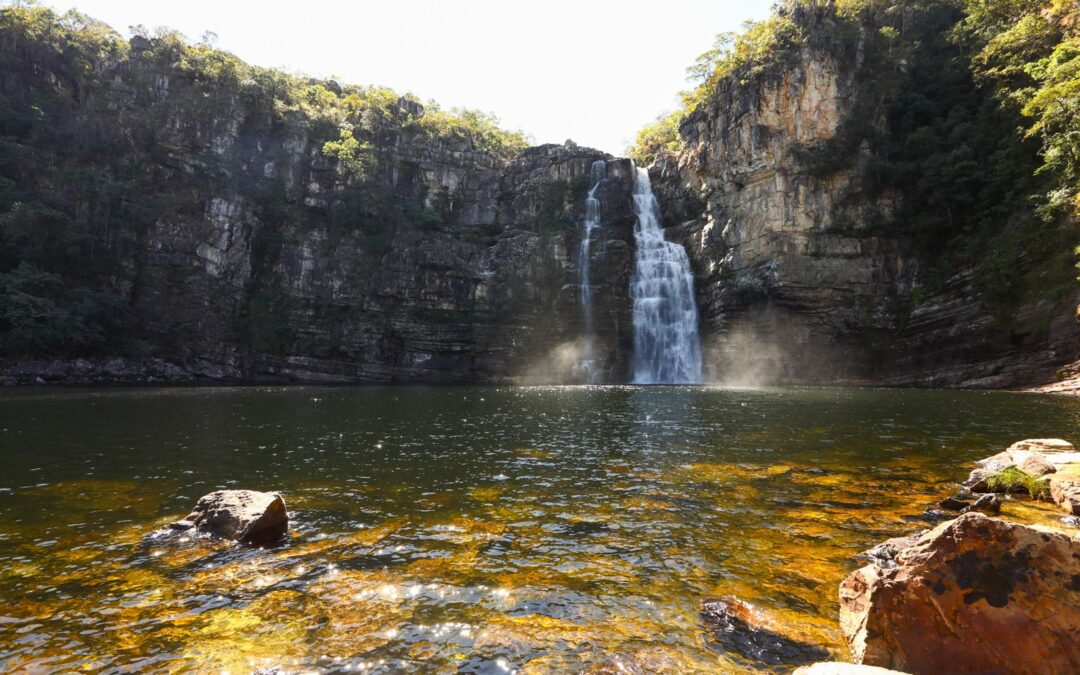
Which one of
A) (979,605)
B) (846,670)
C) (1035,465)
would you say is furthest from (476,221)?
(846,670)

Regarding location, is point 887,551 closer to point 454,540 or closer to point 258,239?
point 454,540

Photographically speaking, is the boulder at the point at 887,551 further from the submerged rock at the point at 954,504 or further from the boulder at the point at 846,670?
the boulder at the point at 846,670

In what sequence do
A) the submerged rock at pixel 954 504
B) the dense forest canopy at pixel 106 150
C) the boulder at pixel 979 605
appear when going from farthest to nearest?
1. the dense forest canopy at pixel 106 150
2. the submerged rock at pixel 954 504
3. the boulder at pixel 979 605

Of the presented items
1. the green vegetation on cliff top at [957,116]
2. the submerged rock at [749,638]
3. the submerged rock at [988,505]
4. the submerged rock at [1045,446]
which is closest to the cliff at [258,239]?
the green vegetation on cliff top at [957,116]

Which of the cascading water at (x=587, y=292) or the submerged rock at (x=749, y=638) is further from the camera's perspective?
the cascading water at (x=587, y=292)

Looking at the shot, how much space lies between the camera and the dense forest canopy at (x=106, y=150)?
149 feet

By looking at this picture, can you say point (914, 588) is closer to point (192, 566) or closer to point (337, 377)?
point (192, 566)

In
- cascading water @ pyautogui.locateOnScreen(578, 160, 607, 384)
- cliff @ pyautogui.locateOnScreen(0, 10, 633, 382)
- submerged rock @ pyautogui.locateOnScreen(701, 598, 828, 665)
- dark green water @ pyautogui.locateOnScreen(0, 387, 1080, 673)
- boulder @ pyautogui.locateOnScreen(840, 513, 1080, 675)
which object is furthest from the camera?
cascading water @ pyautogui.locateOnScreen(578, 160, 607, 384)

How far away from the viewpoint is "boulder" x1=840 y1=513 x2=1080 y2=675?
151 inches

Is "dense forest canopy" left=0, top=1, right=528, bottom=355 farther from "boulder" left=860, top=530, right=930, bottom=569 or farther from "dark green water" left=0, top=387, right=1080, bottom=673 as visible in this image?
"boulder" left=860, top=530, right=930, bottom=569

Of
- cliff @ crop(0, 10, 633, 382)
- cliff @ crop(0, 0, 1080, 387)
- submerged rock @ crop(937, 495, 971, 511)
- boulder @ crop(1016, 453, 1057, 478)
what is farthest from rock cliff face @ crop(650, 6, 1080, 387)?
submerged rock @ crop(937, 495, 971, 511)

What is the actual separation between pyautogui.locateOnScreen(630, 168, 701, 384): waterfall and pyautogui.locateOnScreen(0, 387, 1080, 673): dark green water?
31180 millimetres

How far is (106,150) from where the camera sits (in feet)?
177

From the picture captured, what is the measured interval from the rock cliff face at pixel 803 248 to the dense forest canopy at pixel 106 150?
33749 mm
